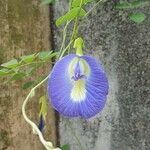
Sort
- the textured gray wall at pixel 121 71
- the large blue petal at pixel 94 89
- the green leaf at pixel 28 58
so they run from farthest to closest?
1. the textured gray wall at pixel 121 71
2. the green leaf at pixel 28 58
3. the large blue petal at pixel 94 89

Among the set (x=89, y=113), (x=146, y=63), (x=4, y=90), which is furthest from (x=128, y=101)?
(x=89, y=113)

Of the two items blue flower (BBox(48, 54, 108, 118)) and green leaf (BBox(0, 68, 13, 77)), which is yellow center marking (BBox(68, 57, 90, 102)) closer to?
blue flower (BBox(48, 54, 108, 118))

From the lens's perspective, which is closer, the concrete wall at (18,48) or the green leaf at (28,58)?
the green leaf at (28,58)

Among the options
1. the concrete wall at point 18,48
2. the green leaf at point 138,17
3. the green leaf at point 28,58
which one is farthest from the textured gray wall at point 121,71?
the green leaf at point 28,58

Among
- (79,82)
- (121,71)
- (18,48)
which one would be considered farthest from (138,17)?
(18,48)

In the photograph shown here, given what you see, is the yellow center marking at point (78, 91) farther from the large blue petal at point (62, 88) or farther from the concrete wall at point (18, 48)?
the concrete wall at point (18, 48)

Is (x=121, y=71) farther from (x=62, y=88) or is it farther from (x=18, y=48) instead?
(x=62, y=88)

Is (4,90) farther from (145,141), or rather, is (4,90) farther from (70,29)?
(145,141)

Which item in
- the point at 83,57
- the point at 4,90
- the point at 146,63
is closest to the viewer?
the point at 83,57
